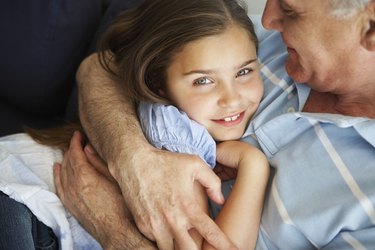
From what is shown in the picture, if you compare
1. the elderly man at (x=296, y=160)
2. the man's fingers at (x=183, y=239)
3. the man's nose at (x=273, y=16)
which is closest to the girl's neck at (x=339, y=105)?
the elderly man at (x=296, y=160)

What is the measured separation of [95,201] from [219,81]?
0.47 metres

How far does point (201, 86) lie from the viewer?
1.28m

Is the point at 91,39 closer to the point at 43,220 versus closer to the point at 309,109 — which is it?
the point at 43,220

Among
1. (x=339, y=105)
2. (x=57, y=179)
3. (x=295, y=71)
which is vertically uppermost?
(x=295, y=71)

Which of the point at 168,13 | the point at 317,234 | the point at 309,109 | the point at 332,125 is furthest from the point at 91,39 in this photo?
the point at 317,234

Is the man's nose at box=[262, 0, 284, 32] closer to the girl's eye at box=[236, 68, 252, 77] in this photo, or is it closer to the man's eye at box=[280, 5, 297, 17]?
the man's eye at box=[280, 5, 297, 17]

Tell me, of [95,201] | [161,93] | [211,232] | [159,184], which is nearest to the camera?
[211,232]

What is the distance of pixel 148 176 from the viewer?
1.20 meters

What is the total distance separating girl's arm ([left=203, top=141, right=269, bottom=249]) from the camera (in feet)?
3.67

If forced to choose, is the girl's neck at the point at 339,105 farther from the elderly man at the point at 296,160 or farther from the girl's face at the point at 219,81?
the girl's face at the point at 219,81

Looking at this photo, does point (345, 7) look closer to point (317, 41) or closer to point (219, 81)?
point (317, 41)

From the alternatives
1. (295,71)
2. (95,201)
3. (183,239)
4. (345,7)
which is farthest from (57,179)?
(345,7)

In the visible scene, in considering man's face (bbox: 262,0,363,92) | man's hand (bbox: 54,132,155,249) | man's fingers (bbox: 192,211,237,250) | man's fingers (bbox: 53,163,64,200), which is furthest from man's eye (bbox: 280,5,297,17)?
man's fingers (bbox: 53,163,64,200)

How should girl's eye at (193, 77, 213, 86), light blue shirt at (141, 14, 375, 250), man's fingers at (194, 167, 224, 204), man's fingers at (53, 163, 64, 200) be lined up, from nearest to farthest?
light blue shirt at (141, 14, 375, 250) < man's fingers at (194, 167, 224, 204) < girl's eye at (193, 77, 213, 86) < man's fingers at (53, 163, 64, 200)
